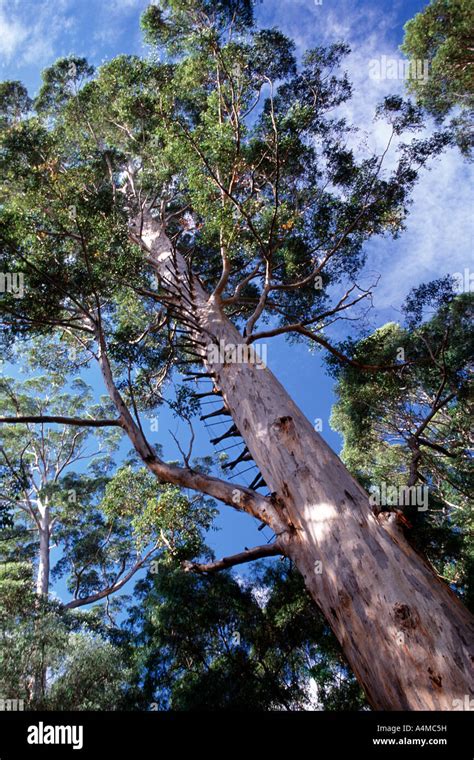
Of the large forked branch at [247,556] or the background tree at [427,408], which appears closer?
the large forked branch at [247,556]

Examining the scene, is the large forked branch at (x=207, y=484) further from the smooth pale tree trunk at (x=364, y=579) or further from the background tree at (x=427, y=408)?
the background tree at (x=427, y=408)

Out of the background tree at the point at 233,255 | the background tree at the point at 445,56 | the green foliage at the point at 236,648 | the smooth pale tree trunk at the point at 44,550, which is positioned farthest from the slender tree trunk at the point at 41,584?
the background tree at the point at 445,56

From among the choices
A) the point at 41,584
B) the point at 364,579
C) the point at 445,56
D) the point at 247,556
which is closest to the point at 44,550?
the point at 41,584

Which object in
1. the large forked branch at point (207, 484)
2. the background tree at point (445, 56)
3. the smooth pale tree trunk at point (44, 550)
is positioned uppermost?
the background tree at point (445, 56)

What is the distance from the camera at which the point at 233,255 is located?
6.66 metres

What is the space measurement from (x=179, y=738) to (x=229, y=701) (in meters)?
4.98

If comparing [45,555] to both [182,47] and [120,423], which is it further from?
[182,47]

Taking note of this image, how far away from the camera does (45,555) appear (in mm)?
13227

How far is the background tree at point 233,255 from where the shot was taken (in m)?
2.04

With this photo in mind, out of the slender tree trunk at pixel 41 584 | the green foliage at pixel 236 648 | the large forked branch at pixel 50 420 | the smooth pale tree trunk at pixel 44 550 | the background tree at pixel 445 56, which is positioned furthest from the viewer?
the smooth pale tree trunk at pixel 44 550

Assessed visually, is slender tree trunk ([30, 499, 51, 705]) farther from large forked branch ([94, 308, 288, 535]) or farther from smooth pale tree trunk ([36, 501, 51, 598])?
large forked branch ([94, 308, 288, 535])

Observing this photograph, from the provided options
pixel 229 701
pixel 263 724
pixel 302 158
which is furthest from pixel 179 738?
pixel 302 158

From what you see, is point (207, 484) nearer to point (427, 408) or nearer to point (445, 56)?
point (427, 408)

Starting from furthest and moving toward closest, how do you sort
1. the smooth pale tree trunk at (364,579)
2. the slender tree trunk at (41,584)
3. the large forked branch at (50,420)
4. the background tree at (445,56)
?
1. the background tree at (445,56)
2. the slender tree trunk at (41,584)
3. the large forked branch at (50,420)
4. the smooth pale tree trunk at (364,579)
